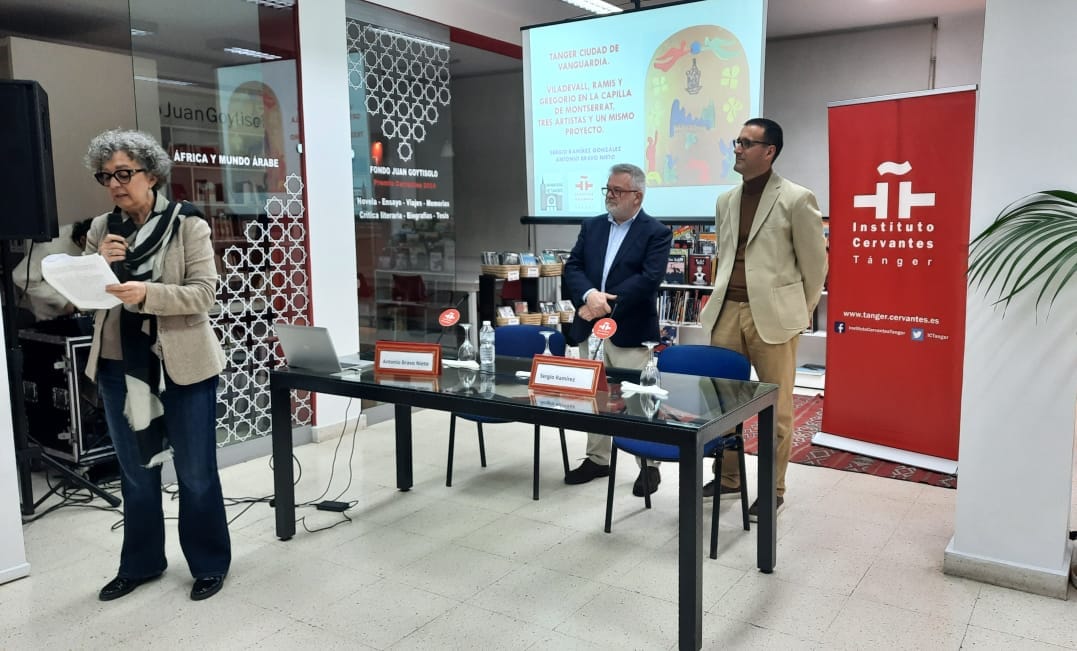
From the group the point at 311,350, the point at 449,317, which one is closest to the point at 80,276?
the point at 311,350

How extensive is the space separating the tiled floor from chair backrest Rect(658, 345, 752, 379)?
728 millimetres

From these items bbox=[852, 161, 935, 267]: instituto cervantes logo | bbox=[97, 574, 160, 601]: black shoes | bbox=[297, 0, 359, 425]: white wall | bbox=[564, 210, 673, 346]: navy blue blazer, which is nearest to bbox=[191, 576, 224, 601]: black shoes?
bbox=[97, 574, 160, 601]: black shoes

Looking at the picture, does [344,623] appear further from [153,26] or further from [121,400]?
[153,26]

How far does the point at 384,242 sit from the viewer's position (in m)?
5.61

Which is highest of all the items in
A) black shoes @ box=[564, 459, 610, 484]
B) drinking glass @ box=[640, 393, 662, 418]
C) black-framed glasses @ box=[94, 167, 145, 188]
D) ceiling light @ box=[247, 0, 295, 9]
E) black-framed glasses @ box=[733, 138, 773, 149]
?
ceiling light @ box=[247, 0, 295, 9]

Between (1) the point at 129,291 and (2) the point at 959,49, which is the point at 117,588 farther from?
(2) the point at 959,49

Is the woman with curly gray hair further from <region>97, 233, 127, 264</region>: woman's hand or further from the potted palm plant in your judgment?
the potted palm plant

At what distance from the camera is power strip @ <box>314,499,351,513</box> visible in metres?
3.88

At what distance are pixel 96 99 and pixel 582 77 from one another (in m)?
3.39

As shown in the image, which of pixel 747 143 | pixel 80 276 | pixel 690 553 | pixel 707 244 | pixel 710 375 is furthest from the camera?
pixel 707 244

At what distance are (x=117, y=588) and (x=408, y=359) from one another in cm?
138

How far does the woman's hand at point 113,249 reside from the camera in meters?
2.73

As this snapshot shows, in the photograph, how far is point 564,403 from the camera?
275 centimetres

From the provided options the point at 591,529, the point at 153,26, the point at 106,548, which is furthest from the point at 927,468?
the point at 153,26
